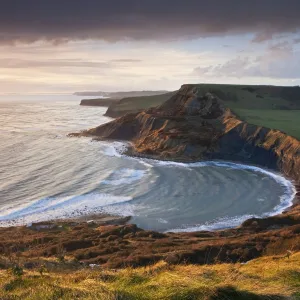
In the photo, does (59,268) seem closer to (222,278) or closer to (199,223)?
(222,278)

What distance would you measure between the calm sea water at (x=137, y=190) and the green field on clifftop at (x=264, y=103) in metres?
13.9

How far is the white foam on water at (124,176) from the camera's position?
5047cm

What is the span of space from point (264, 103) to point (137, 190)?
198ft

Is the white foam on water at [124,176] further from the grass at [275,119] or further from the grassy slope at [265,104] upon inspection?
the grassy slope at [265,104]

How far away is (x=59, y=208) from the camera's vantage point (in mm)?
39844

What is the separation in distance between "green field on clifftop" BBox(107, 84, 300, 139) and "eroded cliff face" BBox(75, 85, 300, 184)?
331 centimetres

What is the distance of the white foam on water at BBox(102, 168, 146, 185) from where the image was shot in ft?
166

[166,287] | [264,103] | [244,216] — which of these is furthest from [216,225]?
[264,103]

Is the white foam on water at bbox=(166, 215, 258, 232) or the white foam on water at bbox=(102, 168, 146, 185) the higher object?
the white foam on water at bbox=(102, 168, 146, 185)

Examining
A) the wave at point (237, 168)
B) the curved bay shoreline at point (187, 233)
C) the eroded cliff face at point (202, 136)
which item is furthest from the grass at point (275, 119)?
the wave at point (237, 168)

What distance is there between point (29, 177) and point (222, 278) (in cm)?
4168

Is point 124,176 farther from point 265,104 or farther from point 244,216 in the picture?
point 265,104

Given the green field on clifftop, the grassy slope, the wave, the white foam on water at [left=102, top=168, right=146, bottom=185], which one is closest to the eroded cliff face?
the wave

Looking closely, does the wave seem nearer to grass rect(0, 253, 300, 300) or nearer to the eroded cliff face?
the eroded cliff face
